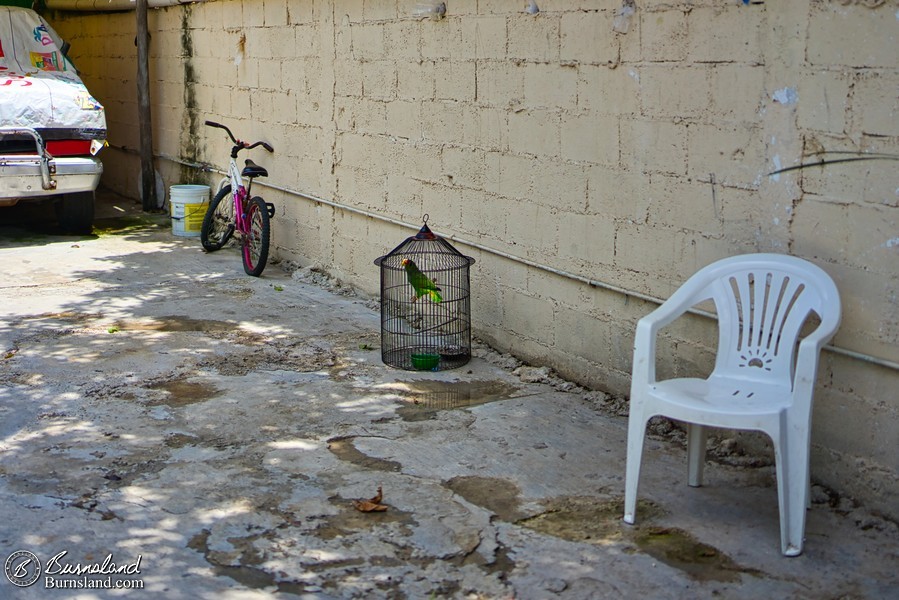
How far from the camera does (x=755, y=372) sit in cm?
447

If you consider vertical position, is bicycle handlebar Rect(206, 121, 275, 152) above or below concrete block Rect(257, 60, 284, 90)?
below

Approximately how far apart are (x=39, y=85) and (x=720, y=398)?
7.80 metres

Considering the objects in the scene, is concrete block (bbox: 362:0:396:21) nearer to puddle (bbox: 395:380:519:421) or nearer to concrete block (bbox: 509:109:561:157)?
concrete block (bbox: 509:109:561:157)

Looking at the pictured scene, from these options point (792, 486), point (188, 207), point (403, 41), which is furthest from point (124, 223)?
point (792, 486)

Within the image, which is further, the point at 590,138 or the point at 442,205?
the point at 442,205

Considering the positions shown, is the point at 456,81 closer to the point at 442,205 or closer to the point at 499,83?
the point at 499,83

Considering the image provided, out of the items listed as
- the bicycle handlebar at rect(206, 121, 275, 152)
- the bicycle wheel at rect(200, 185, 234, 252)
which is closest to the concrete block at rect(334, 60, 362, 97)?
the bicycle handlebar at rect(206, 121, 275, 152)

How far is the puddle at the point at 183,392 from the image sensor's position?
5719mm

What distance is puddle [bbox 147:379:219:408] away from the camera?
5719 millimetres

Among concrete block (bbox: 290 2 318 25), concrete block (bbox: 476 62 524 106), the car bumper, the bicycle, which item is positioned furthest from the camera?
the car bumper

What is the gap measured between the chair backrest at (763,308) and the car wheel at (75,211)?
7548mm

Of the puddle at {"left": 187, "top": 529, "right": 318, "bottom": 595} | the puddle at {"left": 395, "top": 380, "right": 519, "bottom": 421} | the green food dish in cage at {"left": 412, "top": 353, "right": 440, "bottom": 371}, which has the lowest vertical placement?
the puddle at {"left": 187, "top": 529, "right": 318, "bottom": 595}

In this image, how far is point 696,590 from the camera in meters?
3.72

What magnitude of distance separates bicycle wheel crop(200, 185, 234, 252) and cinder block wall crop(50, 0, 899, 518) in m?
0.46
